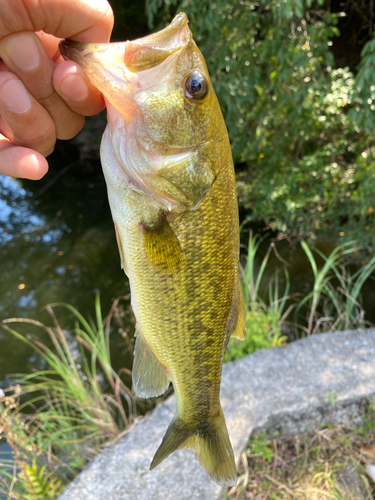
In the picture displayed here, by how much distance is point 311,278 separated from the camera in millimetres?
4949

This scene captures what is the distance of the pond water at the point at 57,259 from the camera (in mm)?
4590

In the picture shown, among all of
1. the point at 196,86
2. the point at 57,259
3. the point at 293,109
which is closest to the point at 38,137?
the point at 196,86

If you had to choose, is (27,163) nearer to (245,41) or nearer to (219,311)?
(219,311)

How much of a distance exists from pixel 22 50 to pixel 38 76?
0.09 metres

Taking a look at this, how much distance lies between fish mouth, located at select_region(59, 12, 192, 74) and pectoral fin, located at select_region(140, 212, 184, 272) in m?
0.43

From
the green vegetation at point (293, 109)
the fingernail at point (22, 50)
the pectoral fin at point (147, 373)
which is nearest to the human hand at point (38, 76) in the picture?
the fingernail at point (22, 50)

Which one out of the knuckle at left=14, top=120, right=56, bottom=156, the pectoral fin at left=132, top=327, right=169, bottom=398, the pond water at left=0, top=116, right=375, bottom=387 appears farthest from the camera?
the pond water at left=0, top=116, right=375, bottom=387

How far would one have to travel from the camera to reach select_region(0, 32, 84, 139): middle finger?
0.91 meters

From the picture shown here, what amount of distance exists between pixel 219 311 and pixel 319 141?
20.2ft

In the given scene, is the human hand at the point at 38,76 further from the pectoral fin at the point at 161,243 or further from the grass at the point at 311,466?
the grass at the point at 311,466

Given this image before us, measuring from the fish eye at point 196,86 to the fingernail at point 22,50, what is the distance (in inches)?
17.3

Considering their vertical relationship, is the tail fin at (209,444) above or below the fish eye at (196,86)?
below

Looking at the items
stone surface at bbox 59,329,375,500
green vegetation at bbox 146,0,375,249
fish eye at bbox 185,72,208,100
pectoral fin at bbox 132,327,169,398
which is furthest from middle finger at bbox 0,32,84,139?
Answer: green vegetation at bbox 146,0,375,249

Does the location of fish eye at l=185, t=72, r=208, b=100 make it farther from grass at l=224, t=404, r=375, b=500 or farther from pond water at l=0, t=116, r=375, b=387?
pond water at l=0, t=116, r=375, b=387
